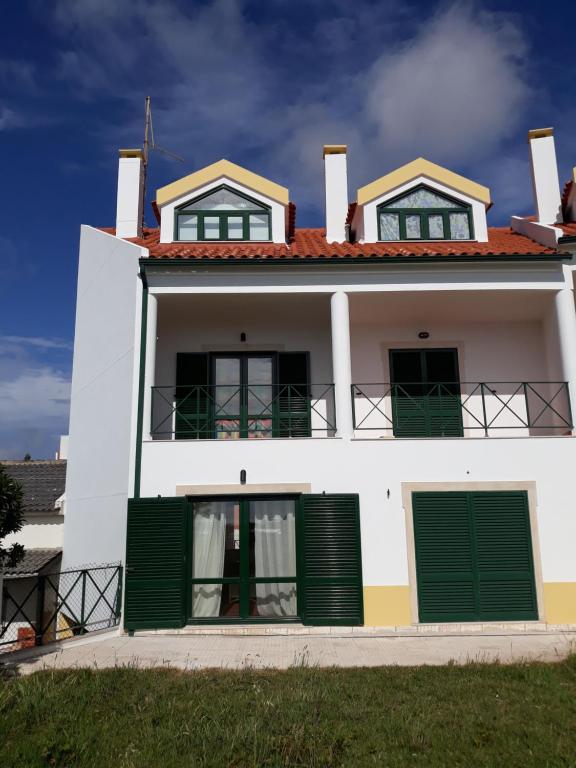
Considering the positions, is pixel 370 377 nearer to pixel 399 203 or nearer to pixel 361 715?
pixel 399 203

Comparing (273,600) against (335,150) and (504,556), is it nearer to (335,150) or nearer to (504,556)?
(504,556)

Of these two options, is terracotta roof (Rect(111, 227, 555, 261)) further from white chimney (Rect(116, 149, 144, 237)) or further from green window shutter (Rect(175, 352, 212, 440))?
green window shutter (Rect(175, 352, 212, 440))

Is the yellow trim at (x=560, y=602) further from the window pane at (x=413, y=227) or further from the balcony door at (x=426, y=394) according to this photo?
the window pane at (x=413, y=227)

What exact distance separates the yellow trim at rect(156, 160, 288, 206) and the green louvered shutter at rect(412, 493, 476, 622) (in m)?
7.59

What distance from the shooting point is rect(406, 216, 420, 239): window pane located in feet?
45.2

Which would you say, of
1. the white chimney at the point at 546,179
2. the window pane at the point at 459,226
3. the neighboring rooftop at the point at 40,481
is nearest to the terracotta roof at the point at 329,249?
the window pane at the point at 459,226

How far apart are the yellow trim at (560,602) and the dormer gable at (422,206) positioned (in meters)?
7.52

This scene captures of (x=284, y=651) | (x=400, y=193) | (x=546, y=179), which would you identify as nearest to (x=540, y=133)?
(x=546, y=179)

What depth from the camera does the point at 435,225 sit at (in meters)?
13.9

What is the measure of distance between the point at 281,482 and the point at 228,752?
5.74 meters

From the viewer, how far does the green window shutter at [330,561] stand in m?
10.2

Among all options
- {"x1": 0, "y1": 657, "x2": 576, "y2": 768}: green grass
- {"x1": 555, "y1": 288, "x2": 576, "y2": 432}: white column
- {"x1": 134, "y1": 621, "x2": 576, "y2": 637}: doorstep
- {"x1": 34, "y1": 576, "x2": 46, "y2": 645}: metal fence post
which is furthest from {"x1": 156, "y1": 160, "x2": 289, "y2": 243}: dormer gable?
{"x1": 0, "y1": 657, "x2": 576, "y2": 768}: green grass

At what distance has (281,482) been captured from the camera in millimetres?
10703

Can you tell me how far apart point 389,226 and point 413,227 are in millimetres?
560
